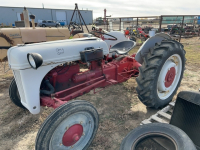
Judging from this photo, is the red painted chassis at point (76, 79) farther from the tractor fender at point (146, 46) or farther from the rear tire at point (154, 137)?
the rear tire at point (154, 137)

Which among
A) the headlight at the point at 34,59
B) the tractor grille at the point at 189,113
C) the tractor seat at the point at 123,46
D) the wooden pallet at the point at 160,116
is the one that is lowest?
the wooden pallet at the point at 160,116

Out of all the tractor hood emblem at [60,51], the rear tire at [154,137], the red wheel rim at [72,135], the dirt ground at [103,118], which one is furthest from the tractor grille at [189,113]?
the tractor hood emblem at [60,51]

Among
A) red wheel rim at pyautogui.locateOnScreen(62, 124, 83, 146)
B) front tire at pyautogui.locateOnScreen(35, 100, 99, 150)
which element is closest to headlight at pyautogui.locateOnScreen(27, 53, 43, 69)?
front tire at pyautogui.locateOnScreen(35, 100, 99, 150)

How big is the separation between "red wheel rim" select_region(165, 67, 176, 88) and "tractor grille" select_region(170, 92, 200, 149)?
91 centimetres

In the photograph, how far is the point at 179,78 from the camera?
3.09m

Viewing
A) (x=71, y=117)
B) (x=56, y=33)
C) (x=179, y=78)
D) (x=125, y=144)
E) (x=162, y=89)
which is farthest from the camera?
(x=56, y=33)

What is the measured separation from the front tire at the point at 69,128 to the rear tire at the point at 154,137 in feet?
1.65

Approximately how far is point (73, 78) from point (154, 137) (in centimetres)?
141

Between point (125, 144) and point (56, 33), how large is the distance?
16.0ft

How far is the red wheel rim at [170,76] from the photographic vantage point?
2771mm

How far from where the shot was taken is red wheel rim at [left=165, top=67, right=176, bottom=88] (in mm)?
2771

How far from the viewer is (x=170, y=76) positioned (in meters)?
2.81

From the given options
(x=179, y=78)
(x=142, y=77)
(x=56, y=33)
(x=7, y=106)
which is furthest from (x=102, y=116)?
(x=56, y=33)

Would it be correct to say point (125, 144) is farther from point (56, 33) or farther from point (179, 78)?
point (56, 33)
